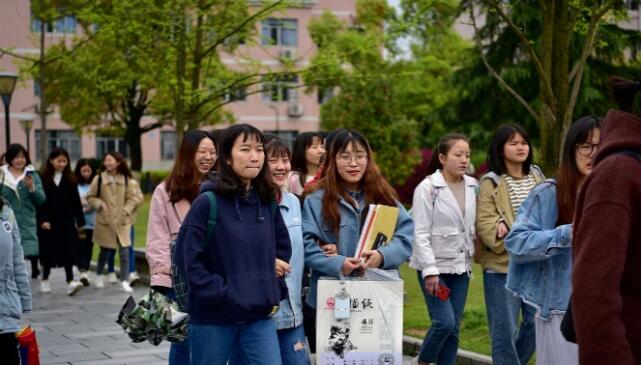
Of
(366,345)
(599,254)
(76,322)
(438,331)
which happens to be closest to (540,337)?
(366,345)

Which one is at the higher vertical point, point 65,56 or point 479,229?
point 65,56

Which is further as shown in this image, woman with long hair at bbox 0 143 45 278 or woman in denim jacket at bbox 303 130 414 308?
woman with long hair at bbox 0 143 45 278

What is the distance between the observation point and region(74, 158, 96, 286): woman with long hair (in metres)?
13.6

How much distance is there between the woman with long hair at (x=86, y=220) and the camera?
13.6 m

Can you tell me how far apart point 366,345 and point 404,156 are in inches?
854

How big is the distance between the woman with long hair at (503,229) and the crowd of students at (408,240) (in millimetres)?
10

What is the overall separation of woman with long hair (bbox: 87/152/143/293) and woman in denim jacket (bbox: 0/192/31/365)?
23.5ft

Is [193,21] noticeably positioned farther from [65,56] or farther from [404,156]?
[404,156]

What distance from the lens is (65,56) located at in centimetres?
1862

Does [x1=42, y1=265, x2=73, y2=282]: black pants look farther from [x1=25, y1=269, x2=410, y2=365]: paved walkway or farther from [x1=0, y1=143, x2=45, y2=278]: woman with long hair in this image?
[x1=0, y1=143, x2=45, y2=278]: woman with long hair

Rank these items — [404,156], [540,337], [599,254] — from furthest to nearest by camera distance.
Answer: [404,156] → [540,337] → [599,254]

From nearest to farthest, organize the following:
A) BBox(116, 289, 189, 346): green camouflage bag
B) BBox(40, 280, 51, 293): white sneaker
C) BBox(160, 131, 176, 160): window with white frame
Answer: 1. BBox(116, 289, 189, 346): green camouflage bag
2. BBox(40, 280, 51, 293): white sneaker
3. BBox(160, 131, 176, 160): window with white frame

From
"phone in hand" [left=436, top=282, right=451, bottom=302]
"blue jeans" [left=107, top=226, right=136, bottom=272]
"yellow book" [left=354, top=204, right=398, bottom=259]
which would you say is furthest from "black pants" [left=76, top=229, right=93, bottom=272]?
"yellow book" [left=354, top=204, right=398, bottom=259]

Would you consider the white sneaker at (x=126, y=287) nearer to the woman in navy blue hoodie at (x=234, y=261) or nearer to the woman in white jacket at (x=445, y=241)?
the woman in white jacket at (x=445, y=241)
